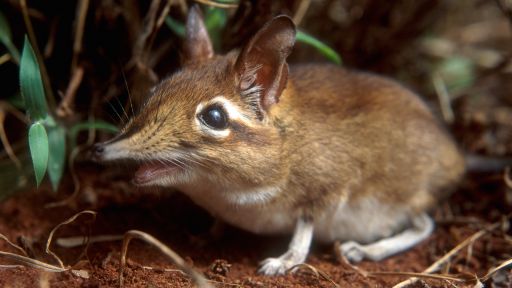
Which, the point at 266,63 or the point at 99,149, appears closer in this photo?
the point at 99,149

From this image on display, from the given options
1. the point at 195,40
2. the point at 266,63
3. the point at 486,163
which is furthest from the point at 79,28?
the point at 486,163

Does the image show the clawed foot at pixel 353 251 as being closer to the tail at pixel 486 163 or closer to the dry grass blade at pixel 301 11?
the tail at pixel 486 163

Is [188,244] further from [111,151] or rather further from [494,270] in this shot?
[494,270]

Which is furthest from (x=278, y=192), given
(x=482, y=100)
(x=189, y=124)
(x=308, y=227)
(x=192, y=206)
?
(x=482, y=100)

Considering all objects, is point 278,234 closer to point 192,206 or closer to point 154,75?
point 192,206

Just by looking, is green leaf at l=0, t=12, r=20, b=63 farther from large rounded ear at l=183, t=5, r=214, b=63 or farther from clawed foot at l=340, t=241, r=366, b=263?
clawed foot at l=340, t=241, r=366, b=263

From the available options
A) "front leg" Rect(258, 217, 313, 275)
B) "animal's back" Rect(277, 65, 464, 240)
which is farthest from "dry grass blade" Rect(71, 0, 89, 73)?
"front leg" Rect(258, 217, 313, 275)

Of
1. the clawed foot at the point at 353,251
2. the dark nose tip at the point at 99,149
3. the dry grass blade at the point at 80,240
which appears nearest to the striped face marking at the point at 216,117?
the dark nose tip at the point at 99,149
